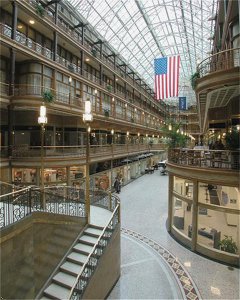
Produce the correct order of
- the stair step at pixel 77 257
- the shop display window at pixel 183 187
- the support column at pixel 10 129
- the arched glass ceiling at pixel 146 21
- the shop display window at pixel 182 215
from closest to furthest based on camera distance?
the stair step at pixel 77 257, the shop display window at pixel 183 187, the shop display window at pixel 182 215, the support column at pixel 10 129, the arched glass ceiling at pixel 146 21

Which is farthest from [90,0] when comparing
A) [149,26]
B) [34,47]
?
[149,26]

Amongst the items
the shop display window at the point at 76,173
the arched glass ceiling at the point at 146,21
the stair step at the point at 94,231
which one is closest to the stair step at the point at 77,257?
the stair step at the point at 94,231

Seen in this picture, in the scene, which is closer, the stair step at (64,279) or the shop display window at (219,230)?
the stair step at (64,279)

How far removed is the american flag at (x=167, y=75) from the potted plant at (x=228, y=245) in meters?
12.5

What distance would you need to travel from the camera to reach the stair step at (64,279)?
903 centimetres

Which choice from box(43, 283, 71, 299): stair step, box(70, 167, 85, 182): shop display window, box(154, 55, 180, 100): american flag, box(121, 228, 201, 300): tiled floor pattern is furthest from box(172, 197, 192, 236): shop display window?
box(154, 55, 180, 100): american flag

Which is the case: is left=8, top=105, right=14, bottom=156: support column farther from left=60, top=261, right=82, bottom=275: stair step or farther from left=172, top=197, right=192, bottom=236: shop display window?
left=172, top=197, right=192, bottom=236: shop display window

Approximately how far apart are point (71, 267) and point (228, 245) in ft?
23.8

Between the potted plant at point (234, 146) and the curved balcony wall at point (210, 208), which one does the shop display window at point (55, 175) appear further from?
the potted plant at point (234, 146)

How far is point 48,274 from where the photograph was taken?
956 cm

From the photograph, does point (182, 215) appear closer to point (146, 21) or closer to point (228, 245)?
point (228, 245)

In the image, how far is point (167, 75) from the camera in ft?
68.4

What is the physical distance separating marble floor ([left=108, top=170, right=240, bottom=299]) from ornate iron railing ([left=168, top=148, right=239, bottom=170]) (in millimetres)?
4472

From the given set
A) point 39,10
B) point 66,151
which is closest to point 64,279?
point 66,151
